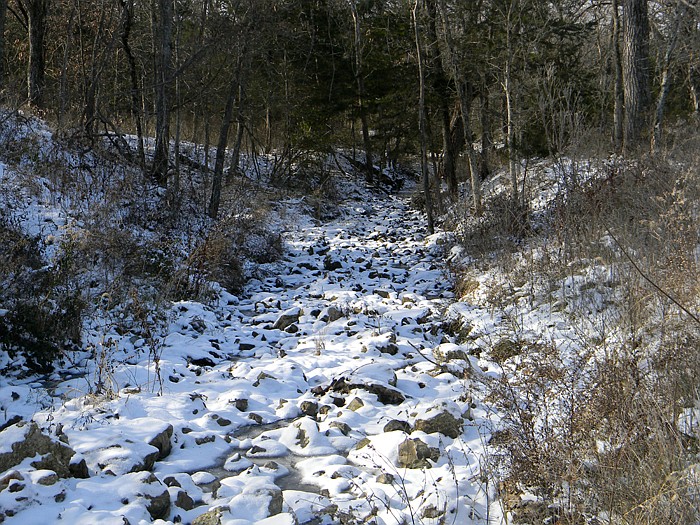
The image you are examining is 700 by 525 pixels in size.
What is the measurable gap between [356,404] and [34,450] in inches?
100

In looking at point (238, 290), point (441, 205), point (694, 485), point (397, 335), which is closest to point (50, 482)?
point (694, 485)

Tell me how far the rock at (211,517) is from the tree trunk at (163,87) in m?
9.73

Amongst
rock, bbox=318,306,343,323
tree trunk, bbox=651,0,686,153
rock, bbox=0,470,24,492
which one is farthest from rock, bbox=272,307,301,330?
tree trunk, bbox=651,0,686,153

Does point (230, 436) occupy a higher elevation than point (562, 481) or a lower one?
lower

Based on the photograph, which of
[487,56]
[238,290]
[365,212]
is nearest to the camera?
[238,290]

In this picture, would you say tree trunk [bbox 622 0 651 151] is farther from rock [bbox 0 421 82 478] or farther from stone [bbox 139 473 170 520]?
rock [bbox 0 421 82 478]

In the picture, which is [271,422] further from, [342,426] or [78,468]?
[78,468]

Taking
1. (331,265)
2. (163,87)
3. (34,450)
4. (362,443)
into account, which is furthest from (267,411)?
(163,87)

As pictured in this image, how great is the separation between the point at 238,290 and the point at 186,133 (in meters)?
14.3

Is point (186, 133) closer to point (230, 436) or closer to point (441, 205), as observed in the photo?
point (441, 205)

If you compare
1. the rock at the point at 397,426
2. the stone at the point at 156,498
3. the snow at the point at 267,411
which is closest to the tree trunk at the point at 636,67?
the snow at the point at 267,411

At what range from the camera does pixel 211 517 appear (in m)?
3.48

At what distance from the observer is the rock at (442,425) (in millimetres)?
4527

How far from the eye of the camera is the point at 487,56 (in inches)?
539
